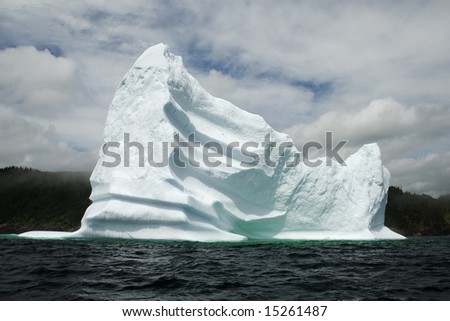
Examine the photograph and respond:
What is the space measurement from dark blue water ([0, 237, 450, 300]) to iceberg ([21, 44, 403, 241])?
502cm

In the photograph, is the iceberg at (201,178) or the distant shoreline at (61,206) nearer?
the iceberg at (201,178)

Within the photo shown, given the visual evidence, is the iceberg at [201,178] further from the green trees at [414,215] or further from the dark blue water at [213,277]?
the green trees at [414,215]

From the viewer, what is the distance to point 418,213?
7881 cm

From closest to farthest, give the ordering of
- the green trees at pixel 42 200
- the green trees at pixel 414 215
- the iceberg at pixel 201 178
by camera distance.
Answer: the iceberg at pixel 201 178 → the green trees at pixel 42 200 → the green trees at pixel 414 215

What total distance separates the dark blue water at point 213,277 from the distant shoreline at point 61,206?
51.3m

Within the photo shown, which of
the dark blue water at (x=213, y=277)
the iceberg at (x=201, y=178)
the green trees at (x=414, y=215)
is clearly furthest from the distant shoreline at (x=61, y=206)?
the dark blue water at (x=213, y=277)

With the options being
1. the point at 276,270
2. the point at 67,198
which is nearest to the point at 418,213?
the point at 67,198

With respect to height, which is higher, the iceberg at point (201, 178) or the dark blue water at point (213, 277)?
the iceberg at point (201, 178)

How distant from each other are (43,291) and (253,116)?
15059mm

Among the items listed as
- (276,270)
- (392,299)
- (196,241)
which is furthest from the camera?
(196,241)

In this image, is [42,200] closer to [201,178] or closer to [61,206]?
[61,206]

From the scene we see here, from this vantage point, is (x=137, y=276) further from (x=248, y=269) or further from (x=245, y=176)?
(x=245, y=176)

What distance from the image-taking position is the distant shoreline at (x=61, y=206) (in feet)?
196

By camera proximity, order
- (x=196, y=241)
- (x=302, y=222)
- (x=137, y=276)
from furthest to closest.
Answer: (x=302, y=222) < (x=196, y=241) < (x=137, y=276)
